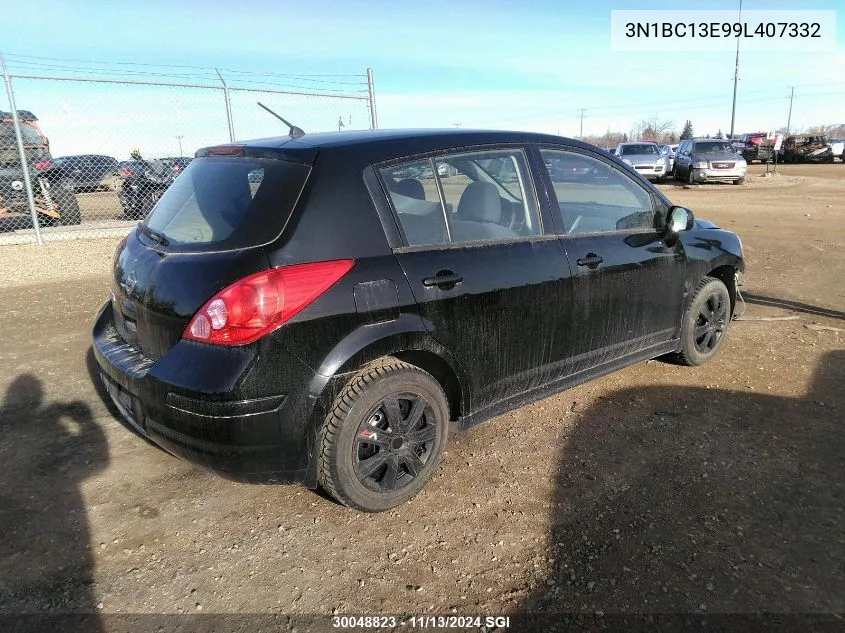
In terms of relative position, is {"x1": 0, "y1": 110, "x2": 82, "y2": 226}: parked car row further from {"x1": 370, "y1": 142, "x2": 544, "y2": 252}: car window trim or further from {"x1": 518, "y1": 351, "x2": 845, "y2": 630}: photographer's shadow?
{"x1": 518, "y1": 351, "x2": 845, "y2": 630}: photographer's shadow

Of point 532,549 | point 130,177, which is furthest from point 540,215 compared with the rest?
point 130,177

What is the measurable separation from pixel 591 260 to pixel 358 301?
156cm

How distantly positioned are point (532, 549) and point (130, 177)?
11.7 metres

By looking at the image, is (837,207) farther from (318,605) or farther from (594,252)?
(318,605)

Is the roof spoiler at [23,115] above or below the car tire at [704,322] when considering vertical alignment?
above

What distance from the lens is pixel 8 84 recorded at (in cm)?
844

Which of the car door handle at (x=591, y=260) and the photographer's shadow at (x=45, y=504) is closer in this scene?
the photographer's shadow at (x=45, y=504)

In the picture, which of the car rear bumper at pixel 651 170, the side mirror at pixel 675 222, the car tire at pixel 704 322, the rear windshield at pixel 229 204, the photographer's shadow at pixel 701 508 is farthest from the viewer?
the car rear bumper at pixel 651 170

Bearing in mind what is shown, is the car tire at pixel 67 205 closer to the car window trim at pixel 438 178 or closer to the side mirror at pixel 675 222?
the car window trim at pixel 438 178

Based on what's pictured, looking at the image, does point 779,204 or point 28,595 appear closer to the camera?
point 28,595

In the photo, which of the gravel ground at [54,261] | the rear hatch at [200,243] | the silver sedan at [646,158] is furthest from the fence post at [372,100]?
the silver sedan at [646,158]

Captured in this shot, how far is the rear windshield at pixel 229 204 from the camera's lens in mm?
2598

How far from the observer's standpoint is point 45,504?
2939 mm

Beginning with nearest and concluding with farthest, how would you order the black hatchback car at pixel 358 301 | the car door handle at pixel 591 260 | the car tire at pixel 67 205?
the black hatchback car at pixel 358 301 → the car door handle at pixel 591 260 → the car tire at pixel 67 205
